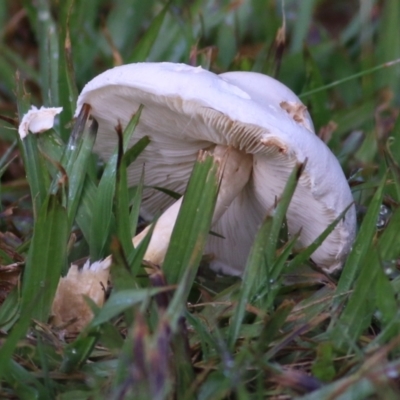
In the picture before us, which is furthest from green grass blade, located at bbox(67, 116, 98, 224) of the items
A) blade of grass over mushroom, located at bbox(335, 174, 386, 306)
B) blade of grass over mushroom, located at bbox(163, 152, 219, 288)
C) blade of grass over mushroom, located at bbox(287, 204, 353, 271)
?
blade of grass over mushroom, located at bbox(335, 174, 386, 306)

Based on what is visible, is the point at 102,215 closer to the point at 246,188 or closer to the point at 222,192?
the point at 222,192

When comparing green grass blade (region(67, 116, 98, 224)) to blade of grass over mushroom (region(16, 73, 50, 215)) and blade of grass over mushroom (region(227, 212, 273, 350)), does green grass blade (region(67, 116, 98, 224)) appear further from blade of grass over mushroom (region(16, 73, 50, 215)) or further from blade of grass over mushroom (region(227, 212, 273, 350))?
blade of grass over mushroom (region(227, 212, 273, 350))

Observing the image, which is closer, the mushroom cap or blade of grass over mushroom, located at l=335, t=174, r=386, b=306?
the mushroom cap

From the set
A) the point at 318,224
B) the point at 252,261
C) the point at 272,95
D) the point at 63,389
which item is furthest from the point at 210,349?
the point at 272,95

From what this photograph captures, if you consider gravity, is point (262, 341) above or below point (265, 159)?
below

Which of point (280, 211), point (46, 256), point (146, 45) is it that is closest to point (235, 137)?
point (280, 211)

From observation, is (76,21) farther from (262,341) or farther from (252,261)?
(262,341)
